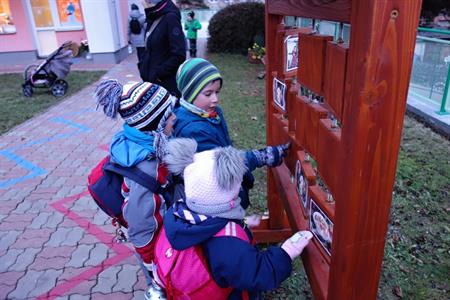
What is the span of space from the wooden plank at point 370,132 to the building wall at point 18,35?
13.9 metres

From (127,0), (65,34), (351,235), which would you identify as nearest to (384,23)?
(351,235)

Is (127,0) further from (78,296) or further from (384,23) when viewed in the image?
(384,23)

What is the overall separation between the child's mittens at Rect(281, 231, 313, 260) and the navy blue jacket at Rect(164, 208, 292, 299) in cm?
7

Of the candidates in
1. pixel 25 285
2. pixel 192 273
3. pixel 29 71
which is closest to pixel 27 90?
pixel 29 71

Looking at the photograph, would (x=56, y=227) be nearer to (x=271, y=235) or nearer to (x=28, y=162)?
(x=28, y=162)

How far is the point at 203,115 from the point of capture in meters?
2.17

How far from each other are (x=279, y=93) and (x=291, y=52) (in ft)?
0.87

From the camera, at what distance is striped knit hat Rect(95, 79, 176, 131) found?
197cm

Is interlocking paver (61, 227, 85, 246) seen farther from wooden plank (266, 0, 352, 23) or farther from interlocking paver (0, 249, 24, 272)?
wooden plank (266, 0, 352, 23)

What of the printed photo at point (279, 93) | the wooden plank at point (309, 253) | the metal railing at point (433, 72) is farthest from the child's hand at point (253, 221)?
the metal railing at point (433, 72)

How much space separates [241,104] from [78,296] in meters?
5.08

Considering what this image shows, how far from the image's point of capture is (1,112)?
7074mm

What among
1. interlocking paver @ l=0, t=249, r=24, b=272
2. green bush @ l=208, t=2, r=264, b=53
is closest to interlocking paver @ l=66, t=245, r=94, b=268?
interlocking paver @ l=0, t=249, r=24, b=272

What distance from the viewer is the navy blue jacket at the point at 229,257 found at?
149cm
